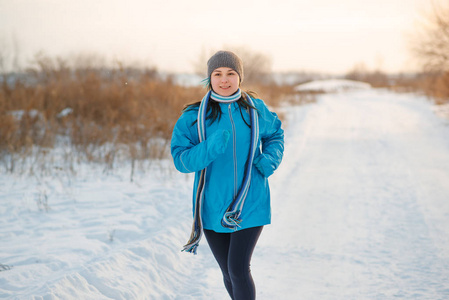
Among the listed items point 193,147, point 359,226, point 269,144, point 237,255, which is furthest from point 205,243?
point 193,147

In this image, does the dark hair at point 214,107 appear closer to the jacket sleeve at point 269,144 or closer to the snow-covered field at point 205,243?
the jacket sleeve at point 269,144

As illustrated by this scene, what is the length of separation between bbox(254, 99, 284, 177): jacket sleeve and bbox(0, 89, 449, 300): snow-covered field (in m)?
1.33

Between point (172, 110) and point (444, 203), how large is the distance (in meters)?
7.13

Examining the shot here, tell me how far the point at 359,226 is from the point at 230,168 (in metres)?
2.82

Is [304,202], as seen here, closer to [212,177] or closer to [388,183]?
[388,183]

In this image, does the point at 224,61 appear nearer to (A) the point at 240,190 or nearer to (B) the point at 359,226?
(A) the point at 240,190

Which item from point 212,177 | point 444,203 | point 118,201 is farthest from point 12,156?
point 444,203

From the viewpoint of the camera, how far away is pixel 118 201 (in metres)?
5.14

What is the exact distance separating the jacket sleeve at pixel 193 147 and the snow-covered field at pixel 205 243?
1422 mm

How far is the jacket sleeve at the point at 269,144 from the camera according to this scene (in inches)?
85.3

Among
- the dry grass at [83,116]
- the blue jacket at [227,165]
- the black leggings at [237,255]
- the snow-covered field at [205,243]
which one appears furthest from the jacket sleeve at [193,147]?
the dry grass at [83,116]

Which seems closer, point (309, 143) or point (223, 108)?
point (223, 108)

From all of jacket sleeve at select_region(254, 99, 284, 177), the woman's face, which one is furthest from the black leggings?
the woman's face

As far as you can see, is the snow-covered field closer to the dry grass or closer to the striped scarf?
the dry grass
